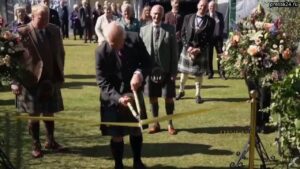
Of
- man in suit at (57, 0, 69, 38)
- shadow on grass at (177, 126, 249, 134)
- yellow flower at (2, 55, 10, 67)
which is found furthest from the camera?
man in suit at (57, 0, 69, 38)

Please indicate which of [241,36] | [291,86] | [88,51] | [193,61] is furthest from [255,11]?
[88,51]

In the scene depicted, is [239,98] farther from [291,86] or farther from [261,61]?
[291,86]

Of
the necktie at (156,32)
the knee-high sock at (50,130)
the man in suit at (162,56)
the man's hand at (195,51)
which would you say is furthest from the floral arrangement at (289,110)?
the man's hand at (195,51)

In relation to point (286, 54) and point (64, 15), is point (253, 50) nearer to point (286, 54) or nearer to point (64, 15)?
point (286, 54)

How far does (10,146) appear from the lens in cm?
724

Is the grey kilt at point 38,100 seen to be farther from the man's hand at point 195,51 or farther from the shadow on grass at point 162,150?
the man's hand at point 195,51

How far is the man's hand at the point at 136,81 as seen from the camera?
21.4 feet

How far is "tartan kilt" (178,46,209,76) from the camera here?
11898mm

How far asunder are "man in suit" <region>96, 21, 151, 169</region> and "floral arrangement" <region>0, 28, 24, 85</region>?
38.8 inches

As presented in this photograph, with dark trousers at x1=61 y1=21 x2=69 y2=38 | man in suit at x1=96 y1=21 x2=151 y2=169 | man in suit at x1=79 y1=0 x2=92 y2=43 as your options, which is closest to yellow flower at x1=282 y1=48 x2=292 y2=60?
man in suit at x1=96 y1=21 x2=151 y2=169

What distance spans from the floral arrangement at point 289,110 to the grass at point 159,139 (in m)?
1.50

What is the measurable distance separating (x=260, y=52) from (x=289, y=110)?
6.95ft

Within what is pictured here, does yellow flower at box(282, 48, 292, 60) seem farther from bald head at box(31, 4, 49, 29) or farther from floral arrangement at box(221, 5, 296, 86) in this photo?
bald head at box(31, 4, 49, 29)

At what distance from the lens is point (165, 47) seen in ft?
30.5
